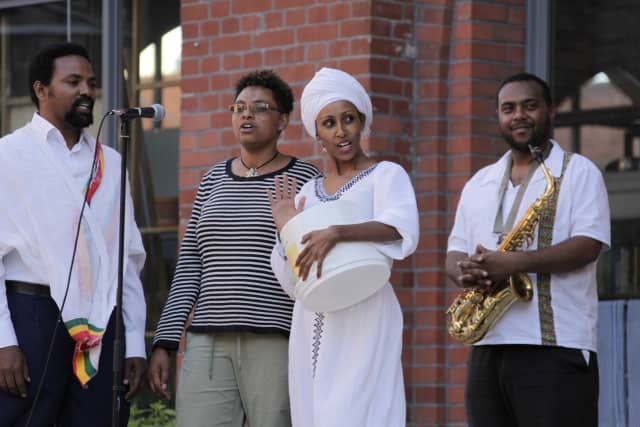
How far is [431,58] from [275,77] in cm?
155

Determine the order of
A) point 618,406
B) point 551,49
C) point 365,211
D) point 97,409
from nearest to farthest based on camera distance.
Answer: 1. point 365,211
2. point 97,409
3. point 618,406
4. point 551,49

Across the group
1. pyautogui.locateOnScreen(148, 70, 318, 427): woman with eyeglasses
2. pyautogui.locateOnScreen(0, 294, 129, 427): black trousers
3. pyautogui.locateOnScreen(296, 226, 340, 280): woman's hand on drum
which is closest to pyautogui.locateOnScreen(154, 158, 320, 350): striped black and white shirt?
pyautogui.locateOnScreen(148, 70, 318, 427): woman with eyeglasses

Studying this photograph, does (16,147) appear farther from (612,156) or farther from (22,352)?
(612,156)

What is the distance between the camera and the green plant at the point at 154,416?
26.3 feet

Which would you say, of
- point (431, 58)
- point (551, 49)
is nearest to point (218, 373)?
point (431, 58)

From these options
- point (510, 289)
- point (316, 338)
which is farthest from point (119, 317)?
point (510, 289)

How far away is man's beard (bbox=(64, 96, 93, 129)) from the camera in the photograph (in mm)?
5832

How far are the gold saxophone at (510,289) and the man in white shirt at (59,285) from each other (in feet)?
4.61

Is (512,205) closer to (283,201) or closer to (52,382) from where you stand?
(283,201)

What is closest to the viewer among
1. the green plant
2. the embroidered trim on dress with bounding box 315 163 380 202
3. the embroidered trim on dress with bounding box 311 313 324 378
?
the embroidered trim on dress with bounding box 311 313 324 378

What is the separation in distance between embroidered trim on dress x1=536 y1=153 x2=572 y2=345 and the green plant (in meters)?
3.17

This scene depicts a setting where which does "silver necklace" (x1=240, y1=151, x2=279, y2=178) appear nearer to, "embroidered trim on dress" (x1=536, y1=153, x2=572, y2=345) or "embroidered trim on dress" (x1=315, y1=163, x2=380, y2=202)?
"embroidered trim on dress" (x1=315, y1=163, x2=380, y2=202)

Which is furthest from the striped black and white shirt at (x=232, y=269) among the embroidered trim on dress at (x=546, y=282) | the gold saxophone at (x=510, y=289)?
the embroidered trim on dress at (x=546, y=282)

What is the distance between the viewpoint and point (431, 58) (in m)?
7.22
